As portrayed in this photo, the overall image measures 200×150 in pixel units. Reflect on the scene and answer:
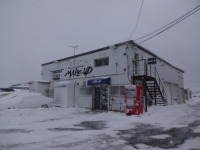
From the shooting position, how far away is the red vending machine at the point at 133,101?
41.1 ft

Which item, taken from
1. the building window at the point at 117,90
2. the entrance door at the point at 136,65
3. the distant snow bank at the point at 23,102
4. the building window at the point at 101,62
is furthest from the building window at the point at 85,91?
the entrance door at the point at 136,65

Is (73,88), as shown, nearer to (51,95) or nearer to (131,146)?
(51,95)

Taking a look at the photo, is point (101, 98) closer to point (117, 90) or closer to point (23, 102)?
point (117, 90)

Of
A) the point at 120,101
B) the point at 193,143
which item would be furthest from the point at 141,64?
the point at 193,143

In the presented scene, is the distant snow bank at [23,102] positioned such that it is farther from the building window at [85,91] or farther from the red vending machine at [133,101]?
the red vending machine at [133,101]

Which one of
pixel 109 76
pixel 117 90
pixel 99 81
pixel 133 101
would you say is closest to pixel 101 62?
pixel 109 76

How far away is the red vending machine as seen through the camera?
12539 millimetres

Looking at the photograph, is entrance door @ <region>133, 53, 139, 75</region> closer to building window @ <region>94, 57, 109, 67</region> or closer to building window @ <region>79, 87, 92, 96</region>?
building window @ <region>94, 57, 109, 67</region>

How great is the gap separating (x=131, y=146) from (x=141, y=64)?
1204 cm

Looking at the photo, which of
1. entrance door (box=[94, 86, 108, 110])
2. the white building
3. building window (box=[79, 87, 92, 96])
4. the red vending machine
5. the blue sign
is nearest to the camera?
the red vending machine

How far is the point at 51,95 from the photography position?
73.2 ft

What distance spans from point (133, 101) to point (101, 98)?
4595mm

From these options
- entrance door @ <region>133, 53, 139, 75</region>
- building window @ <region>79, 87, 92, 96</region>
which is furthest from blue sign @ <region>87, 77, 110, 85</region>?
entrance door @ <region>133, 53, 139, 75</region>

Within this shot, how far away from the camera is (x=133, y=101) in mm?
12625
